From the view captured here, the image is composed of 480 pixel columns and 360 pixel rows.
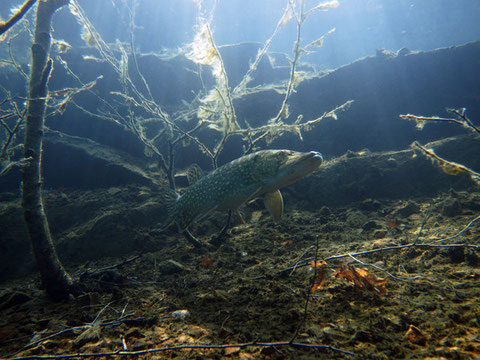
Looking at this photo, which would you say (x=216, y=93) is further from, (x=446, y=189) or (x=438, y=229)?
(x=446, y=189)

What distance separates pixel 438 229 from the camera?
3670 mm

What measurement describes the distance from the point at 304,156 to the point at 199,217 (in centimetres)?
191

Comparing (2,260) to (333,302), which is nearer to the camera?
(333,302)

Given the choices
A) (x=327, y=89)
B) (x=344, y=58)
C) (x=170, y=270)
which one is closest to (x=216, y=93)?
(x=170, y=270)

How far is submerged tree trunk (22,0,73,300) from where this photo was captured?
117 inches

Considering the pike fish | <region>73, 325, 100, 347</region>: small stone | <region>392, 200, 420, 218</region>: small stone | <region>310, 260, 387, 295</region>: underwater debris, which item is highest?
the pike fish

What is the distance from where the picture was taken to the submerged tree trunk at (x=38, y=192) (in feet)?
9.72

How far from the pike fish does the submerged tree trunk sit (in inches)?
71.6

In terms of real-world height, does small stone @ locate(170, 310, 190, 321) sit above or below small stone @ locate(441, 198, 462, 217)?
above

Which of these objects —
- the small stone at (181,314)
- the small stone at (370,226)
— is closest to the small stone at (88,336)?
the small stone at (181,314)

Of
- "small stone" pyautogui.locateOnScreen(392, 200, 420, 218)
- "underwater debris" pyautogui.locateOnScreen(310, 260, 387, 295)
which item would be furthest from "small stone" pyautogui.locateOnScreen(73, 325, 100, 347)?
"small stone" pyautogui.locateOnScreen(392, 200, 420, 218)

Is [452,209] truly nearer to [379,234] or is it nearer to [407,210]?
[407,210]

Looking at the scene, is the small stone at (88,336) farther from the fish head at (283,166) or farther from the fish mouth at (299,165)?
the fish mouth at (299,165)

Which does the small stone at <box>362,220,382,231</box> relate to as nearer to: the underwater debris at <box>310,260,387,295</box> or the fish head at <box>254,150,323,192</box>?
the fish head at <box>254,150,323,192</box>
